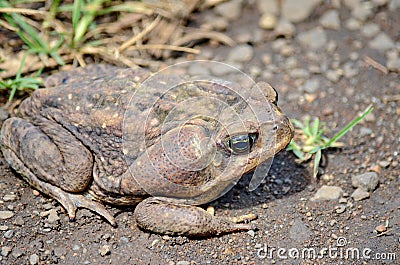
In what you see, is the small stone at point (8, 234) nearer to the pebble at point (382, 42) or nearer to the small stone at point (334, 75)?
the small stone at point (334, 75)

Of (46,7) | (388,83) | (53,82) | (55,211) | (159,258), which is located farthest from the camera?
(46,7)

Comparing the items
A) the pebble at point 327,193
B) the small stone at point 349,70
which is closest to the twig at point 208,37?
the small stone at point 349,70

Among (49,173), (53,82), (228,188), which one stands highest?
(53,82)

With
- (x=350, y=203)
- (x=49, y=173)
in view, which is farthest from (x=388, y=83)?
(x=49, y=173)

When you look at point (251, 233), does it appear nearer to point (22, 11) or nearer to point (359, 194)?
point (359, 194)

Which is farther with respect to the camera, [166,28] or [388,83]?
[166,28]

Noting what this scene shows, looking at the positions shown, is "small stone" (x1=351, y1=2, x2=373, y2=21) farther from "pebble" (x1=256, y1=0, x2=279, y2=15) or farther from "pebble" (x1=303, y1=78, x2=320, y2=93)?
"pebble" (x1=303, y1=78, x2=320, y2=93)

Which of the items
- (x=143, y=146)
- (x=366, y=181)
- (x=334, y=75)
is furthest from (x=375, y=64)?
(x=143, y=146)

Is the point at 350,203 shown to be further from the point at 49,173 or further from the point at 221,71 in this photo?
the point at 49,173
